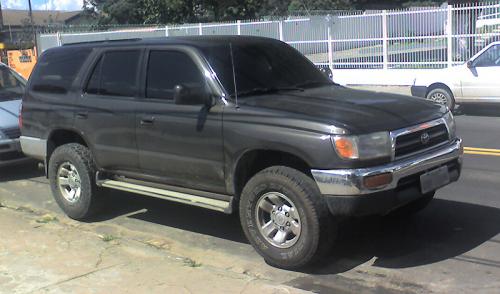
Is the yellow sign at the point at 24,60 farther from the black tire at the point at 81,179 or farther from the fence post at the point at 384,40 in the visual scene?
the black tire at the point at 81,179

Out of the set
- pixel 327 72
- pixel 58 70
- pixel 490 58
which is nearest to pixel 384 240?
pixel 327 72

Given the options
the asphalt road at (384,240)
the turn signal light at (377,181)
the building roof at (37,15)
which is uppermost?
the building roof at (37,15)

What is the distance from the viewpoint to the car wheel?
13.7 metres

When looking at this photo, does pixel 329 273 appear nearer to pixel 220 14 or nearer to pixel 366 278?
pixel 366 278

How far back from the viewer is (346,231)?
19.2 ft

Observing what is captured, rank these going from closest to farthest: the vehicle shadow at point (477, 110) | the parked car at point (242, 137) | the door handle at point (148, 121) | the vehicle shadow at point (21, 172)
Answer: the parked car at point (242, 137), the door handle at point (148, 121), the vehicle shadow at point (21, 172), the vehicle shadow at point (477, 110)

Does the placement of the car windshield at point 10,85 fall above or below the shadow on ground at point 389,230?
above

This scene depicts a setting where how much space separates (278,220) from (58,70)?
3.30m

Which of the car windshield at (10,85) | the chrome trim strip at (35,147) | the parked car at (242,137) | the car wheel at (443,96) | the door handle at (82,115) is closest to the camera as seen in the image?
the parked car at (242,137)

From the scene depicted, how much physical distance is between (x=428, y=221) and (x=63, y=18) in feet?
384

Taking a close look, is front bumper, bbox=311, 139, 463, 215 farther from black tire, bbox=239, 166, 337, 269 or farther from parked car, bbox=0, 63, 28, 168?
parked car, bbox=0, 63, 28, 168

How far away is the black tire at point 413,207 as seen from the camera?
19.5 feet

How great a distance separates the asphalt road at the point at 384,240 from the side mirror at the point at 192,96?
1.38 meters

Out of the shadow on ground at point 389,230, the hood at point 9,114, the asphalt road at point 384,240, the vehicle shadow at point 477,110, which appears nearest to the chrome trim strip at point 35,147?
the asphalt road at point 384,240
